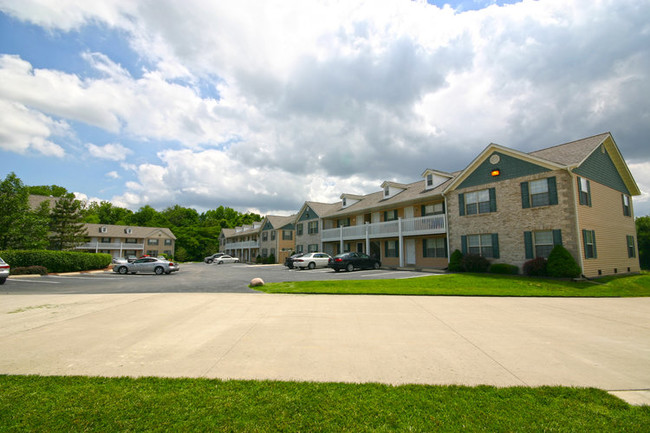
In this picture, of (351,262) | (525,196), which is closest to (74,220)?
(351,262)

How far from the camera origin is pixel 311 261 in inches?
1163

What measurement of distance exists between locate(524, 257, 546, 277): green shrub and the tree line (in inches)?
1511

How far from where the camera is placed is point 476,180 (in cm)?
2145

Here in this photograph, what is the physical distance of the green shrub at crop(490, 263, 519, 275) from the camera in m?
18.4

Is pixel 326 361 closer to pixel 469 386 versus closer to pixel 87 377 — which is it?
pixel 469 386

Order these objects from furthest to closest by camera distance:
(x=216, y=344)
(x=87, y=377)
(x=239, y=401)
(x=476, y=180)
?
(x=476, y=180)
(x=216, y=344)
(x=87, y=377)
(x=239, y=401)

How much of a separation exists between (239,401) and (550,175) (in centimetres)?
1987

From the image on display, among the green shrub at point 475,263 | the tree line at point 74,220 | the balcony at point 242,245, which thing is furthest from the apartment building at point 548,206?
the balcony at point 242,245

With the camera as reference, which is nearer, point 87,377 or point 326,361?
point 87,377

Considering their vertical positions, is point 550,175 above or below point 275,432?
above

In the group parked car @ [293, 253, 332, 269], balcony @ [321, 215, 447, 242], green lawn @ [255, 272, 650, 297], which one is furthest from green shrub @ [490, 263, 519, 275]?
parked car @ [293, 253, 332, 269]

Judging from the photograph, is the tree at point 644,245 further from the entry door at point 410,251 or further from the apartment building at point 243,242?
the apartment building at point 243,242

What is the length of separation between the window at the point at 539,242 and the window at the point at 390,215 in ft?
38.7

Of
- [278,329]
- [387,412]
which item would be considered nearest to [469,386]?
[387,412]
